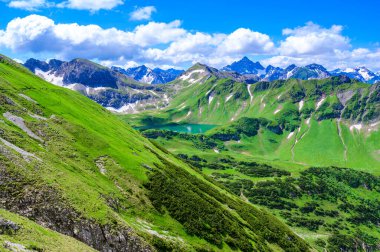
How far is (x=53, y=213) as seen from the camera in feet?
149

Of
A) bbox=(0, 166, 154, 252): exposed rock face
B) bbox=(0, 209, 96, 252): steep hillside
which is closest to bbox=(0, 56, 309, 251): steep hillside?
bbox=(0, 166, 154, 252): exposed rock face

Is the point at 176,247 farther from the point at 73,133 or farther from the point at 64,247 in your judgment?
the point at 73,133

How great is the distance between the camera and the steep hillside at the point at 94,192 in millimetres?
46188

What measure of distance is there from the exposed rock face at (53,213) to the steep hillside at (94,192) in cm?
12

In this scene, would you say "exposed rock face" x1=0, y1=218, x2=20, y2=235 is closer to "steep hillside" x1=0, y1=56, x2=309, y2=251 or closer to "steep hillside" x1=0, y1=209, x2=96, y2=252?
"steep hillside" x1=0, y1=209, x2=96, y2=252

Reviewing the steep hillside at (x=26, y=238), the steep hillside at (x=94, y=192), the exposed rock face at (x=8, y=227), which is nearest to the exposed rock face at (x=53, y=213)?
the steep hillside at (x=94, y=192)

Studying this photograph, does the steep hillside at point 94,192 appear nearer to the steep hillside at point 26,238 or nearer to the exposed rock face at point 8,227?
the steep hillside at point 26,238

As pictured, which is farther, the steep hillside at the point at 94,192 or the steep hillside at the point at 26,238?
the steep hillside at the point at 94,192

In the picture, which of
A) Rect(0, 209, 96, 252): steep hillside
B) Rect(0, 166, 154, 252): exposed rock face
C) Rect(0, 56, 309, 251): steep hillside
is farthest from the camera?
Rect(0, 56, 309, 251): steep hillside

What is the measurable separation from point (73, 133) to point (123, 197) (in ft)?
90.4

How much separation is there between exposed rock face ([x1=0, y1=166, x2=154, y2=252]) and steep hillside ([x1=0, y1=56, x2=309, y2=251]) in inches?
4.8

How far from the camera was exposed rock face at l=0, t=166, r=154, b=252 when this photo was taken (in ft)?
145

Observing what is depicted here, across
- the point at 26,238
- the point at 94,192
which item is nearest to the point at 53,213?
the point at 94,192

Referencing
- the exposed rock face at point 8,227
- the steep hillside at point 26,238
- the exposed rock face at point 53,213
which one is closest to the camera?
the steep hillside at point 26,238
